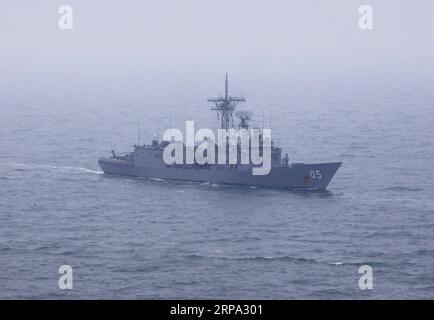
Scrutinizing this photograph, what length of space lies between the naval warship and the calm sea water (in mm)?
1190

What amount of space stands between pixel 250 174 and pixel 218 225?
14349 millimetres

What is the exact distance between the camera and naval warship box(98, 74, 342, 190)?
82.8 metres

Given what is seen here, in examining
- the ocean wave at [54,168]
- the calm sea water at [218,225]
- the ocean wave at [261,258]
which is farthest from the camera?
the ocean wave at [54,168]

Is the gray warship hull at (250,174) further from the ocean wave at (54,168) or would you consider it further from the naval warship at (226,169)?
the ocean wave at (54,168)

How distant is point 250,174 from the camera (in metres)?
84.6

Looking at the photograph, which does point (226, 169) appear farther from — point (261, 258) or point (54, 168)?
point (261, 258)

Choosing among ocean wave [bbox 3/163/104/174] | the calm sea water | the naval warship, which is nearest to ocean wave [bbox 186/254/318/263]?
the calm sea water

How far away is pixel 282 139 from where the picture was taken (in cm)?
11369

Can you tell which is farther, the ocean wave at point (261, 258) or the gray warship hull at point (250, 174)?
the gray warship hull at point (250, 174)

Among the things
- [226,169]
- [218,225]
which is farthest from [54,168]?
[218,225]

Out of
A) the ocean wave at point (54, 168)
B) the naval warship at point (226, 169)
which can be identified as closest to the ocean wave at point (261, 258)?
the naval warship at point (226, 169)

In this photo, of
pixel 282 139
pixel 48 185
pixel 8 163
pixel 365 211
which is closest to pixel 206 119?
pixel 282 139

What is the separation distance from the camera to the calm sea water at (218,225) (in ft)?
185

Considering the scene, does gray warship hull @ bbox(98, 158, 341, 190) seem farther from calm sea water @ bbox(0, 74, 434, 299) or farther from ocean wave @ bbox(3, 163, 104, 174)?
ocean wave @ bbox(3, 163, 104, 174)
